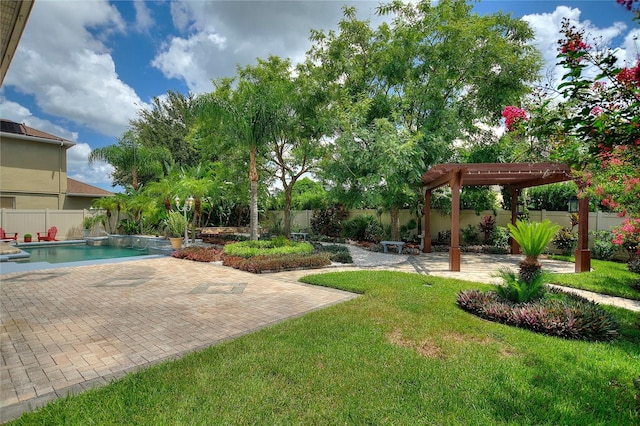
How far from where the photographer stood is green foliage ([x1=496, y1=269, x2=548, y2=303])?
18.9 feet

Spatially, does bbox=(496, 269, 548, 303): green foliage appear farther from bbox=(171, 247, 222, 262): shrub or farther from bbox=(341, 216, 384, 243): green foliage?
bbox=(341, 216, 384, 243): green foliage

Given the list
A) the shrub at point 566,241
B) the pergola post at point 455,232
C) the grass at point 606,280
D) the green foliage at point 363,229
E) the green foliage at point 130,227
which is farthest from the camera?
the green foliage at point 130,227

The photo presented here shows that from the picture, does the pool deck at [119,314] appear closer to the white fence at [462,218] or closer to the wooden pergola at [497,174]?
the wooden pergola at [497,174]

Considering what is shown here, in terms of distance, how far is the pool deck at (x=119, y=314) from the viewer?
3.52 m

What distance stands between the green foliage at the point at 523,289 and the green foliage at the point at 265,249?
7221 mm

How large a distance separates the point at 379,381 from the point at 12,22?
5488 millimetres

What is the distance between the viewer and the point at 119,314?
5.52 meters

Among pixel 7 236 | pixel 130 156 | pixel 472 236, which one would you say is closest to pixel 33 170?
pixel 7 236

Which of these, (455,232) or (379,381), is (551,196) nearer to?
(455,232)

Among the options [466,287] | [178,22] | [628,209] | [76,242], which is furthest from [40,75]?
[76,242]

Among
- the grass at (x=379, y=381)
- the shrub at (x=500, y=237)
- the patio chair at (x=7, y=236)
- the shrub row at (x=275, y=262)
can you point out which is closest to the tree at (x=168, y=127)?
the patio chair at (x=7, y=236)

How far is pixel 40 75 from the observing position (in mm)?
6133

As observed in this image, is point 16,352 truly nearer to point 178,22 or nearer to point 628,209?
point 178,22

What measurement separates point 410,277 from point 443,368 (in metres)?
5.13
